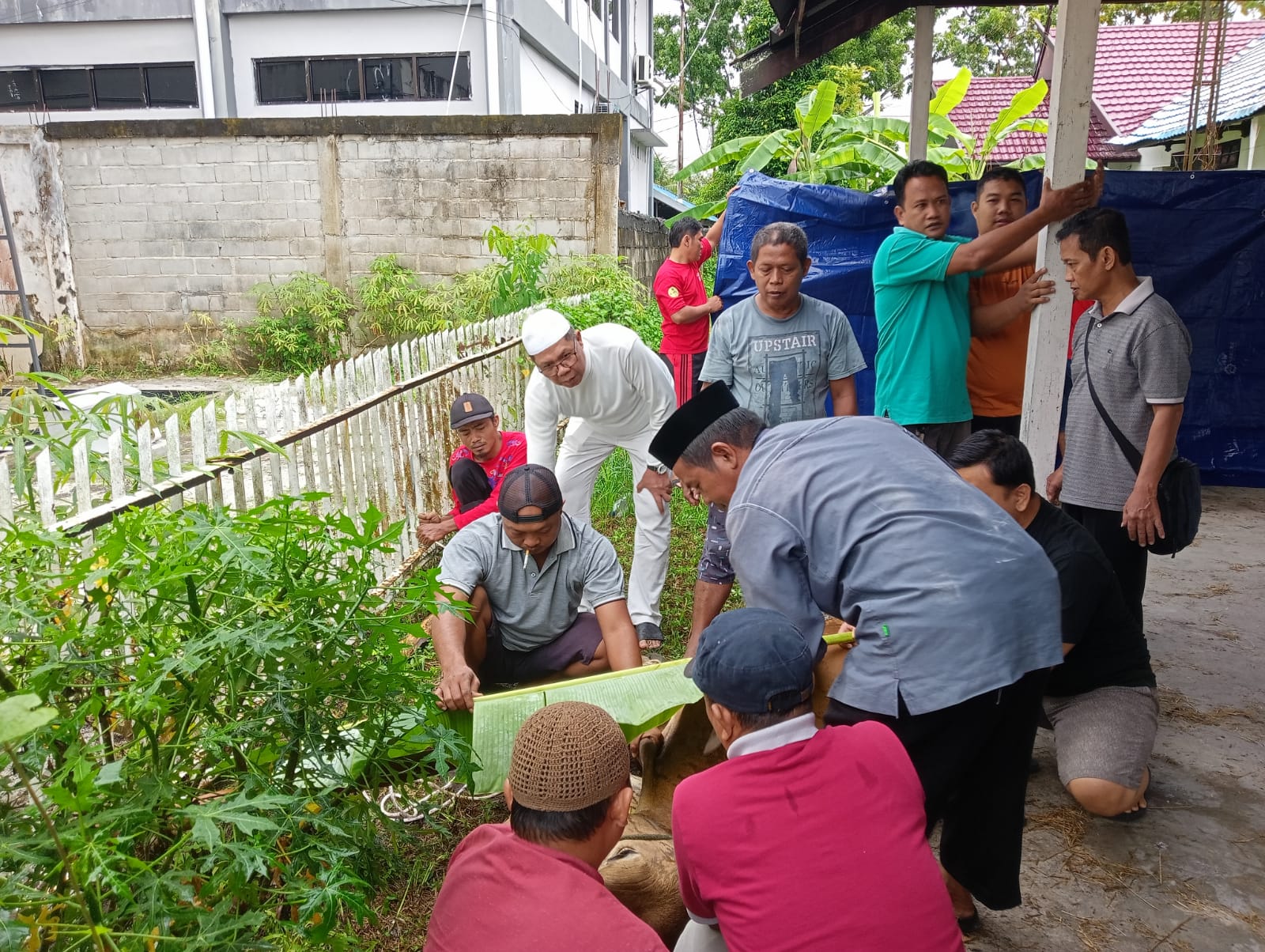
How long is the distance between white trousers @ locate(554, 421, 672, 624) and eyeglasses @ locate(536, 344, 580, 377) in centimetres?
58

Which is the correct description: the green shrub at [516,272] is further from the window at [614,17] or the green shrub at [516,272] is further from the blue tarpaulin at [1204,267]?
the window at [614,17]

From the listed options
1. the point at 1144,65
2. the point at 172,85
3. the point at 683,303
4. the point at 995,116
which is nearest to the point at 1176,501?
the point at 683,303

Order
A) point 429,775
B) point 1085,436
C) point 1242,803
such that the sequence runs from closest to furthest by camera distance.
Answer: point 429,775 → point 1242,803 → point 1085,436

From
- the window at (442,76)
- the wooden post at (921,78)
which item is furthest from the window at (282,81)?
the wooden post at (921,78)

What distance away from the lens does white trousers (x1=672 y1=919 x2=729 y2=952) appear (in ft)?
6.53

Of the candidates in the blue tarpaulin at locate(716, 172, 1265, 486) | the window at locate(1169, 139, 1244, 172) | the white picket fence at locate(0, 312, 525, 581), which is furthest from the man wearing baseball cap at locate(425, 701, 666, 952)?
the window at locate(1169, 139, 1244, 172)

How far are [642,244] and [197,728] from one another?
12.5 metres

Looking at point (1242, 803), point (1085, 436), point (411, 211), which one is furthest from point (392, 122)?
point (1242, 803)

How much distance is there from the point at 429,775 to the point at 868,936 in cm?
170

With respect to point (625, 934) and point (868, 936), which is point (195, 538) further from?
point (868, 936)

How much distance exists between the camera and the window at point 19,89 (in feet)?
54.9

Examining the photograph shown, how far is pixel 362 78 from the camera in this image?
1594 cm

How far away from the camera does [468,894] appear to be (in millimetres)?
1709

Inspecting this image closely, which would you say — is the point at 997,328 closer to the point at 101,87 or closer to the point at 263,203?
the point at 263,203
